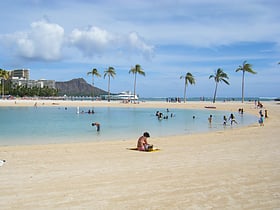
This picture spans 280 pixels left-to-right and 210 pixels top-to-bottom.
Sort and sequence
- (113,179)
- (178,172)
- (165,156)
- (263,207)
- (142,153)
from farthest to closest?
1. (142,153)
2. (165,156)
3. (178,172)
4. (113,179)
5. (263,207)

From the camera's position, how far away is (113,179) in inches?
316

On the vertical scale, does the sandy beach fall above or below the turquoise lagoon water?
Result: above

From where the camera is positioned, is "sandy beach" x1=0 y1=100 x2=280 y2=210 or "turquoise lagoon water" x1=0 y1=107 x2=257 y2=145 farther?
"turquoise lagoon water" x1=0 y1=107 x2=257 y2=145

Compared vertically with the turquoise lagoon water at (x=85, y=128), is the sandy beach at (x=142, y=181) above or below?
above

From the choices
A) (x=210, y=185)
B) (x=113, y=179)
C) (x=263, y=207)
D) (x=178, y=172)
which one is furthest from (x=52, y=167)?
(x=263, y=207)

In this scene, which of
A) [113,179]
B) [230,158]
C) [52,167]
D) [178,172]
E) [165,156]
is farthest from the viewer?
[165,156]

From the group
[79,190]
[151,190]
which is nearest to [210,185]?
[151,190]

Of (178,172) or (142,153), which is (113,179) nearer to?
(178,172)

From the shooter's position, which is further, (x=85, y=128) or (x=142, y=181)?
(x=85, y=128)

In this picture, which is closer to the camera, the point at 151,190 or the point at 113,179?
the point at 151,190

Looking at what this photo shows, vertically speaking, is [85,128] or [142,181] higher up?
[142,181]

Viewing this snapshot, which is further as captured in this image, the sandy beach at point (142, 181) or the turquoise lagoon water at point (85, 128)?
the turquoise lagoon water at point (85, 128)

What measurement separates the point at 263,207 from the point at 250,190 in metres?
1.05

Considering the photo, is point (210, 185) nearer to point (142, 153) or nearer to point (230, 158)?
point (230, 158)
